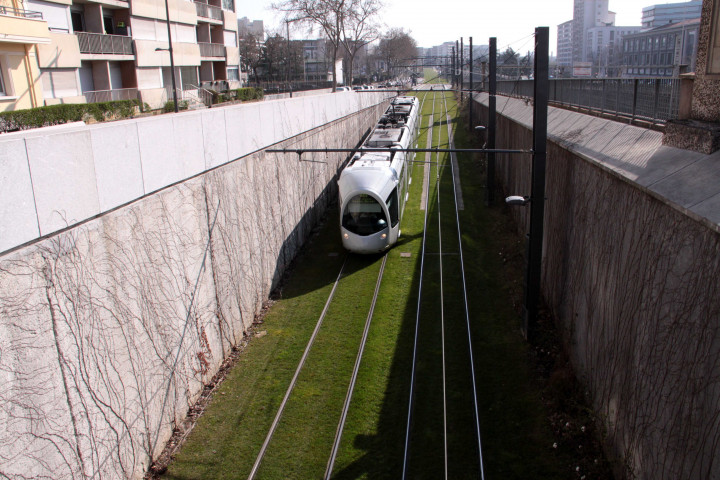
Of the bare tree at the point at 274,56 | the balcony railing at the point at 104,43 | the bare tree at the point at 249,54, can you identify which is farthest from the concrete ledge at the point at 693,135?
the bare tree at the point at 249,54

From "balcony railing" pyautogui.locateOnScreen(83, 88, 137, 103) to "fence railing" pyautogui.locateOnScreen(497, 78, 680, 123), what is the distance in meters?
22.6

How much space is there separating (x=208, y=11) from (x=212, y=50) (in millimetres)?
2688

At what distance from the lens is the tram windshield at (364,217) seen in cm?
1705

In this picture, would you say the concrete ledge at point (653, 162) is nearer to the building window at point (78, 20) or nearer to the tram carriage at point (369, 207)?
the tram carriage at point (369, 207)

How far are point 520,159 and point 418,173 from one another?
11530 mm

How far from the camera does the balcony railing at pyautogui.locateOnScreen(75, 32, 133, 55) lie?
1150 inches

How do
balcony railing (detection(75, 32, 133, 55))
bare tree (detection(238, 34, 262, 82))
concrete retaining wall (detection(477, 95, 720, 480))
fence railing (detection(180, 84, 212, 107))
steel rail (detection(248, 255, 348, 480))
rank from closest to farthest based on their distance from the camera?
1. concrete retaining wall (detection(477, 95, 720, 480))
2. steel rail (detection(248, 255, 348, 480))
3. balcony railing (detection(75, 32, 133, 55))
4. fence railing (detection(180, 84, 212, 107))
5. bare tree (detection(238, 34, 262, 82))

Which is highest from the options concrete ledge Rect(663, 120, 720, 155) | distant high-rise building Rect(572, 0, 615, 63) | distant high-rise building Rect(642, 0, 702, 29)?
distant high-rise building Rect(572, 0, 615, 63)

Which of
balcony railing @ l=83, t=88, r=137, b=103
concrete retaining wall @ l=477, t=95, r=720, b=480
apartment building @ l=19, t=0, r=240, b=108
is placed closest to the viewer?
concrete retaining wall @ l=477, t=95, r=720, b=480

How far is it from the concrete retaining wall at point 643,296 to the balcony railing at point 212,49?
3642 cm

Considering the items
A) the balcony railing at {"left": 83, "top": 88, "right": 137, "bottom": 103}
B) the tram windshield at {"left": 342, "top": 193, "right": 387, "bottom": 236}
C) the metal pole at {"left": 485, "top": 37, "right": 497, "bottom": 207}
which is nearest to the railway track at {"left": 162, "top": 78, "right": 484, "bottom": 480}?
the tram windshield at {"left": 342, "top": 193, "right": 387, "bottom": 236}

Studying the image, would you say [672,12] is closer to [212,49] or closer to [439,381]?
[212,49]

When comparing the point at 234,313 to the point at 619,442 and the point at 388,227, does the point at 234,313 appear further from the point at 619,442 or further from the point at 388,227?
the point at 619,442

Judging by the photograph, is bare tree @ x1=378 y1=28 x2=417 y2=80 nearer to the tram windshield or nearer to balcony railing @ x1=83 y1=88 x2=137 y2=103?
balcony railing @ x1=83 y1=88 x2=137 y2=103
